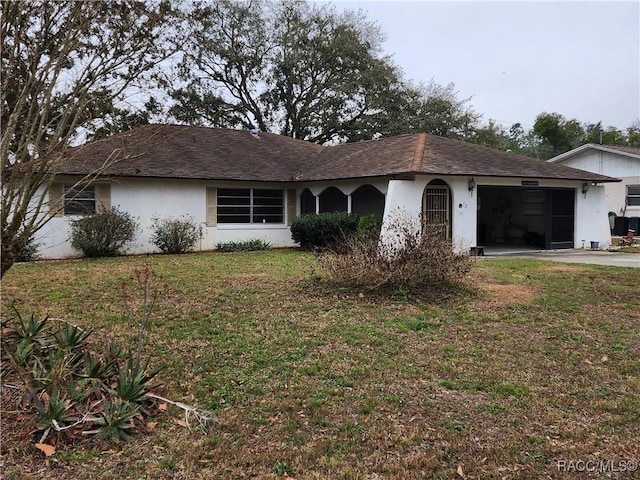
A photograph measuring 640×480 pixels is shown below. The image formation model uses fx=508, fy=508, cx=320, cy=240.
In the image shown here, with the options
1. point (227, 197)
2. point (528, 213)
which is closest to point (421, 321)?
point (227, 197)

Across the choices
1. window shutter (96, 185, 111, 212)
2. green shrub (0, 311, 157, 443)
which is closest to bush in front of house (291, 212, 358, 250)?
window shutter (96, 185, 111, 212)

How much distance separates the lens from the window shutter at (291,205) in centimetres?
2019

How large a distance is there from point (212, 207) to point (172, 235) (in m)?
1.99

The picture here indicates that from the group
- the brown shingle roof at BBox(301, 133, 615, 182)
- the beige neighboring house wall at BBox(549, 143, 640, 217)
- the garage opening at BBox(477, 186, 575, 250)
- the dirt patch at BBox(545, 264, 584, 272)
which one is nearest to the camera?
the dirt patch at BBox(545, 264, 584, 272)

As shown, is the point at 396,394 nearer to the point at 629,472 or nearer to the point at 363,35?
the point at 629,472

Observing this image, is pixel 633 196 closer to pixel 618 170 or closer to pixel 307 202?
pixel 618 170

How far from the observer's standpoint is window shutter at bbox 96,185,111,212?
647 inches

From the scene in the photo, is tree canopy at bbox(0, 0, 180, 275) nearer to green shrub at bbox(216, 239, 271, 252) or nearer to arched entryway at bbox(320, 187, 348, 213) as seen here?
green shrub at bbox(216, 239, 271, 252)

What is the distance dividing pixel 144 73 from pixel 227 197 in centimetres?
1211

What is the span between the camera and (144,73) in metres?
6.82

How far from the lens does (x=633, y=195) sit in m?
26.5

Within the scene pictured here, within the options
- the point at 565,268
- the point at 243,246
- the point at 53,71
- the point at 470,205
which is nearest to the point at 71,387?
the point at 53,71

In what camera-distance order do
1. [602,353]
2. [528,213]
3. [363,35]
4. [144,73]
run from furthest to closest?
[363,35], [528,213], [144,73], [602,353]

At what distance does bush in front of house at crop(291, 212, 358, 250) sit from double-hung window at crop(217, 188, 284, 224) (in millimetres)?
1539
